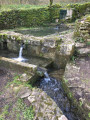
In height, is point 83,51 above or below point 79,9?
below

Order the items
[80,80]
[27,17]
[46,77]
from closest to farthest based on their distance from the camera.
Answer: [80,80] < [46,77] < [27,17]

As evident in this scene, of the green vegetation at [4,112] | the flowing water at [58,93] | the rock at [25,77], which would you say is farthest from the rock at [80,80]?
the green vegetation at [4,112]

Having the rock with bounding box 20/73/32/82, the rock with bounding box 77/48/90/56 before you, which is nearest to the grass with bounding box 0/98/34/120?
the rock with bounding box 20/73/32/82

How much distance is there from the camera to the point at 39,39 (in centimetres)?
613

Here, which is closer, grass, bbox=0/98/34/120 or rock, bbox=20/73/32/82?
grass, bbox=0/98/34/120

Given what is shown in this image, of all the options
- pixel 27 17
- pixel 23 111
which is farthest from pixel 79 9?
pixel 23 111

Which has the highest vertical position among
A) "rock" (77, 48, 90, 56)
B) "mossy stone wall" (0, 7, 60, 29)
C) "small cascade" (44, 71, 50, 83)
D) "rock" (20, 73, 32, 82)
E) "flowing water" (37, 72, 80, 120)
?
"mossy stone wall" (0, 7, 60, 29)

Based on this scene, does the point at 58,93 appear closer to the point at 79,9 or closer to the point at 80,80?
the point at 80,80

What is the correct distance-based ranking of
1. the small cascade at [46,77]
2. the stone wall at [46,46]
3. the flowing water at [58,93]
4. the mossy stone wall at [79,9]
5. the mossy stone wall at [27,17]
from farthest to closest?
the mossy stone wall at [79,9]
the mossy stone wall at [27,17]
the stone wall at [46,46]
the small cascade at [46,77]
the flowing water at [58,93]

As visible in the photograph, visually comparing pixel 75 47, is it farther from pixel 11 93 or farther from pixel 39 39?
pixel 11 93

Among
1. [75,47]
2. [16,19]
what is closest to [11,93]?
[75,47]

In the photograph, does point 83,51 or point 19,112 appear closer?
point 19,112

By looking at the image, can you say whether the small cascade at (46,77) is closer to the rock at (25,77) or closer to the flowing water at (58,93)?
the flowing water at (58,93)

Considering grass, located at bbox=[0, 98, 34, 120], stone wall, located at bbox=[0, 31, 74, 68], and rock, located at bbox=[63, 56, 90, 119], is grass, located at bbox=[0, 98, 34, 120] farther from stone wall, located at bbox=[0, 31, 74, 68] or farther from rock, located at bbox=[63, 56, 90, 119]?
stone wall, located at bbox=[0, 31, 74, 68]
